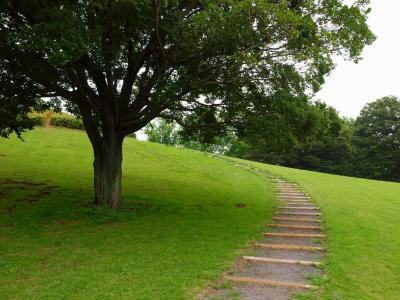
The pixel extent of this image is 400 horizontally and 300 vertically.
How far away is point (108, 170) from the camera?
15.2 meters

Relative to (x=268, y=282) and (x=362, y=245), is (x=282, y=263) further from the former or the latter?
(x=362, y=245)

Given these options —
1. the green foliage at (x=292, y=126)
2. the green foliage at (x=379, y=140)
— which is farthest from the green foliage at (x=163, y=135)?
the green foliage at (x=292, y=126)

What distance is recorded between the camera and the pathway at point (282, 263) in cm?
762

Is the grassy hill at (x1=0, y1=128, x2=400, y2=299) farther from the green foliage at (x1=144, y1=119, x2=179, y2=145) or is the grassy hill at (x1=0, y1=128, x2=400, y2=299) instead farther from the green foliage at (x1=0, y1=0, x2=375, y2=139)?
the green foliage at (x1=144, y1=119, x2=179, y2=145)

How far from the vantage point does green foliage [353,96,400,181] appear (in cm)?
6384

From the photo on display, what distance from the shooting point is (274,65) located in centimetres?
1321

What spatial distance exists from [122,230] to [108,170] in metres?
2.96

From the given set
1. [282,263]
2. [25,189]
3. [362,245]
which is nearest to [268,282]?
[282,263]

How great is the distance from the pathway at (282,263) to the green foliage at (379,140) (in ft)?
174

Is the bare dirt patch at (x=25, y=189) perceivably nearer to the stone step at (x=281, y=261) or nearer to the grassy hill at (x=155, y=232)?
the grassy hill at (x=155, y=232)

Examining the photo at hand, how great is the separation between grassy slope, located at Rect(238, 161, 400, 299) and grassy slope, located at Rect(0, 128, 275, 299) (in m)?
2.45

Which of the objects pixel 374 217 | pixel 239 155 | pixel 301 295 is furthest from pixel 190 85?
pixel 239 155

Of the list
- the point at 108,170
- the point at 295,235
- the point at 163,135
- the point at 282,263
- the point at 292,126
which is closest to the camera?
the point at 282,263

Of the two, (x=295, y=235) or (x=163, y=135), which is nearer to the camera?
(x=295, y=235)
